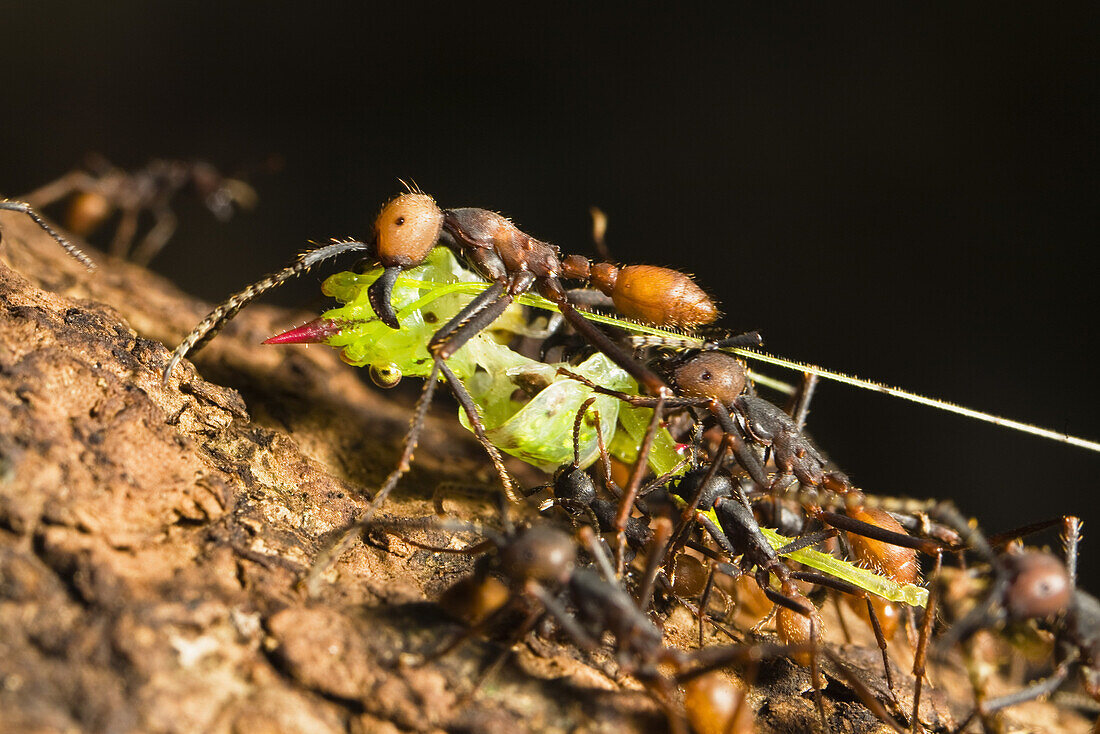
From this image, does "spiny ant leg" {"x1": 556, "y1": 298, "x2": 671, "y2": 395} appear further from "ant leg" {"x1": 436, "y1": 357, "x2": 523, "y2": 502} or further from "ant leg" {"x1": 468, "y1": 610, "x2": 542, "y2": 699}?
"ant leg" {"x1": 468, "y1": 610, "x2": 542, "y2": 699}

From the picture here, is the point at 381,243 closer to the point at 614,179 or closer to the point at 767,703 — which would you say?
the point at 767,703

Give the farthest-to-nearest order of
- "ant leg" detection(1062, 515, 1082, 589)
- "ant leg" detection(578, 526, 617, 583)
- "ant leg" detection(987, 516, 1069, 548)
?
1. "ant leg" detection(987, 516, 1069, 548)
2. "ant leg" detection(1062, 515, 1082, 589)
3. "ant leg" detection(578, 526, 617, 583)

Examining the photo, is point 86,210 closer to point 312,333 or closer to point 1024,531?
point 312,333

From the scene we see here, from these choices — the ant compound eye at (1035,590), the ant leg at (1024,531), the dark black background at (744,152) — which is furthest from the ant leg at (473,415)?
the dark black background at (744,152)

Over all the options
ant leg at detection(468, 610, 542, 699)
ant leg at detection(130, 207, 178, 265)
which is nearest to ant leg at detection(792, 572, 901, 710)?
ant leg at detection(468, 610, 542, 699)

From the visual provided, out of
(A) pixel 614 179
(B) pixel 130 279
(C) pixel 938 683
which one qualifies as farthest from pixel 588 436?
(A) pixel 614 179

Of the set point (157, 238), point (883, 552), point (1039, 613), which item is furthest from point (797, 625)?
point (157, 238)
